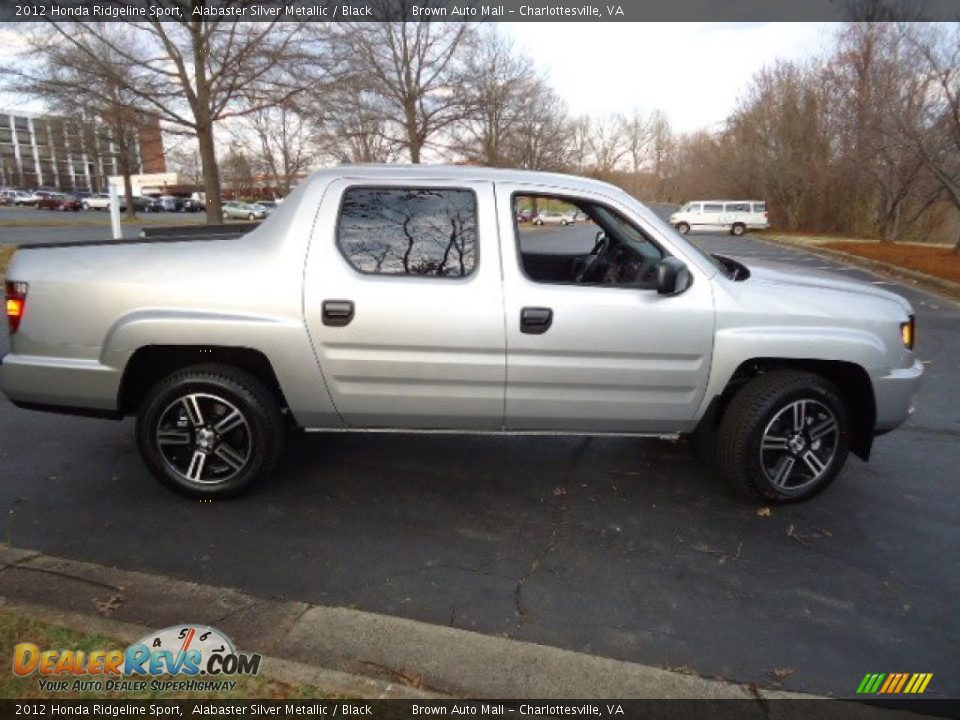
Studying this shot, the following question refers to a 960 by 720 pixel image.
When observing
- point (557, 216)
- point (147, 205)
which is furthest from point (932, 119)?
point (147, 205)

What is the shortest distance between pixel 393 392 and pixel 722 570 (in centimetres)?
192

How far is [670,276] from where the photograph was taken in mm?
3152

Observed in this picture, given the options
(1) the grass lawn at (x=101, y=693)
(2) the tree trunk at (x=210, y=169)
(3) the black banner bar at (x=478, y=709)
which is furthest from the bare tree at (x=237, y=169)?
(3) the black banner bar at (x=478, y=709)

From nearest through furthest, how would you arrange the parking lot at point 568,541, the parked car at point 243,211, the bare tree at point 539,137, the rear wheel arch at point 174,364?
the parking lot at point 568,541, the rear wheel arch at point 174,364, the bare tree at point 539,137, the parked car at point 243,211

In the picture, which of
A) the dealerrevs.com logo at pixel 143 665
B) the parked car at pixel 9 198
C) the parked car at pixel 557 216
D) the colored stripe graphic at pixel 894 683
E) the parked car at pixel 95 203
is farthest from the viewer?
the parked car at pixel 9 198

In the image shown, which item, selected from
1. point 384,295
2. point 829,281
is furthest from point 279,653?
point 829,281

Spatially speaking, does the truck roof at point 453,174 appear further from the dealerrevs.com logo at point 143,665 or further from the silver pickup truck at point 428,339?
the dealerrevs.com logo at point 143,665

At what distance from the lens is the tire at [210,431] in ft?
11.0

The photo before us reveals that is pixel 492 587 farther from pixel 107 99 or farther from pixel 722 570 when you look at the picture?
pixel 107 99

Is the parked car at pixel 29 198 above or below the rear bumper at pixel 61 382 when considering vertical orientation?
above

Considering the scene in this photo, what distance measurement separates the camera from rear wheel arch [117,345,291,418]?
11.1ft

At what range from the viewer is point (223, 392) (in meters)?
3.37

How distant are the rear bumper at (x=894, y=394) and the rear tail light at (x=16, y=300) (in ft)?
15.4

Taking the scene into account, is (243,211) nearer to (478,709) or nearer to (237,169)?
(237,169)
